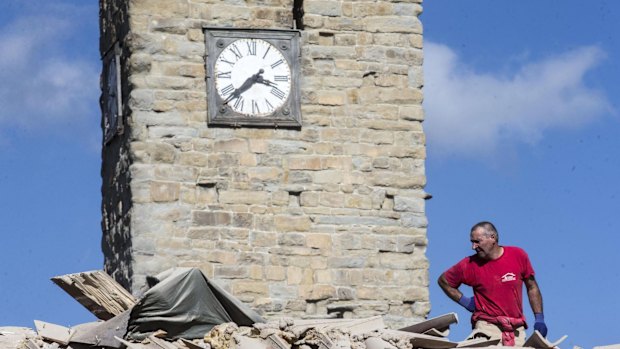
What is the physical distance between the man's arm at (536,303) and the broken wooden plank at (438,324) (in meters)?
1.09

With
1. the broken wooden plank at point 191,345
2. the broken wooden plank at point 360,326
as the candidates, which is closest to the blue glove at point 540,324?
the broken wooden plank at point 360,326

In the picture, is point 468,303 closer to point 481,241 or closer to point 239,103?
point 481,241

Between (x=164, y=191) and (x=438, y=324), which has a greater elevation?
(x=164, y=191)

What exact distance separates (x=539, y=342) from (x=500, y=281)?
934mm

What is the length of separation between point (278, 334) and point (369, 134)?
4950 millimetres

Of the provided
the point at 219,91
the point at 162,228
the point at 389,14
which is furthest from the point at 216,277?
the point at 389,14

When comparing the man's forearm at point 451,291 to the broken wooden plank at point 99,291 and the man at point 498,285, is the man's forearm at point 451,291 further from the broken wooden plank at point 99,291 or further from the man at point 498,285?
the broken wooden plank at point 99,291

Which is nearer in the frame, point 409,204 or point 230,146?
point 230,146

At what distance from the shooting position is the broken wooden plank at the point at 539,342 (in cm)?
1345

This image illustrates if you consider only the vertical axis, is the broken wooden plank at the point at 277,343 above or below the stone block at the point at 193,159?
below

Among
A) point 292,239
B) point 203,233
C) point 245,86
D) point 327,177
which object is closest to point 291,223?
point 292,239

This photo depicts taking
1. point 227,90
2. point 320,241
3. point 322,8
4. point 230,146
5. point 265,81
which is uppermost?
point 322,8

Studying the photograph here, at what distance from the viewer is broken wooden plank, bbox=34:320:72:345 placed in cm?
1402

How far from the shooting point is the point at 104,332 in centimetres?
1391
